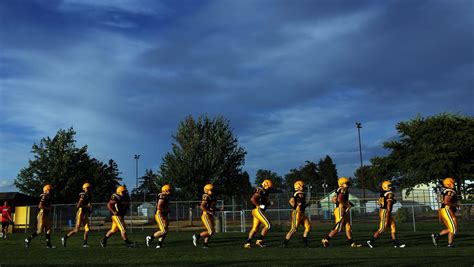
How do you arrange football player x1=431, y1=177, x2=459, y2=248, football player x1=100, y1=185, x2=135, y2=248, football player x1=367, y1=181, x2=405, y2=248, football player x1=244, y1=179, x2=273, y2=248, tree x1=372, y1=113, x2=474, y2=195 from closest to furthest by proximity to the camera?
football player x1=431, y1=177, x2=459, y2=248 < football player x1=367, y1=181, x2=405, y2=248 < football player x1=244, y1=179, x2=273, y2=248 < football player x1=100, y1=185, x2=135, y2=248 < tree x1=372, y1=113, x2=474, y2=195

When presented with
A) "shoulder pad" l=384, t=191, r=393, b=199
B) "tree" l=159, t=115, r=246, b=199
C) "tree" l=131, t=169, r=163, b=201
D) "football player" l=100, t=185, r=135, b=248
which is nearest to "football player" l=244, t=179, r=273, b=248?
"shoulder pad" l=384, t=191, r=393, b=199

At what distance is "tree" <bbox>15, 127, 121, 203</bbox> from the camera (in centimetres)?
4225

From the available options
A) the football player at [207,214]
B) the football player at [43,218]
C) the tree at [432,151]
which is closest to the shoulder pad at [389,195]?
the football player at [207,214]

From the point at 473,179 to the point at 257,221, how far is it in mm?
29393

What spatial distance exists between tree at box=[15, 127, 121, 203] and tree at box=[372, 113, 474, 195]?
26.9 metres

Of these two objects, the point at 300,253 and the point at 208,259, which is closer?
the point at 208,259

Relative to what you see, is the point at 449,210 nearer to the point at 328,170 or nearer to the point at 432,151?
the point at 432,151

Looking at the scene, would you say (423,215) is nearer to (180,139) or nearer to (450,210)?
(180,139)

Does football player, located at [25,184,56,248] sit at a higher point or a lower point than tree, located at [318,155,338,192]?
lower

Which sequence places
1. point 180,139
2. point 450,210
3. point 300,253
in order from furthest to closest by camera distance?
point 180,139
point 450,210
point 300,253

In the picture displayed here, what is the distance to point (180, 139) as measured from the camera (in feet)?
141

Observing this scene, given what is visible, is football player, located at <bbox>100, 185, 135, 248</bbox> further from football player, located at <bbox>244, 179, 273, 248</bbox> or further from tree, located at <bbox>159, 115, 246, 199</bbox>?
tree, located at <bbox>159, 115, 246, 199</bbox>

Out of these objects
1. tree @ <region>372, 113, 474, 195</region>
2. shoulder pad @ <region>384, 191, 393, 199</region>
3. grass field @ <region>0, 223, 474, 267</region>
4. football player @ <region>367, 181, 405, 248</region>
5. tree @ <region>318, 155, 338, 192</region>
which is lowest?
grass field @ <region>0, 223, 474, 267</region>

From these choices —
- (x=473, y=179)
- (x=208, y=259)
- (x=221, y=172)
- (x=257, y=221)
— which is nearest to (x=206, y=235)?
(x=257, y=221)
